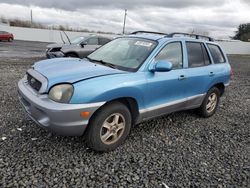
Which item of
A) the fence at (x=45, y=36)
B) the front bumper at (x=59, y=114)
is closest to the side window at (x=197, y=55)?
the front bumper at (x=59, y=114)

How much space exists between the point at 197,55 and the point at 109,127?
100 inches

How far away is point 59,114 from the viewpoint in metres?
3.05

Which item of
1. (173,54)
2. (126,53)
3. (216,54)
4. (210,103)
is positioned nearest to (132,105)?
(126,53)

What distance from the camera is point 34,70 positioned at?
386 centimetres

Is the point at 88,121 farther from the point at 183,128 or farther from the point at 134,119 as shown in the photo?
the point at 183,128

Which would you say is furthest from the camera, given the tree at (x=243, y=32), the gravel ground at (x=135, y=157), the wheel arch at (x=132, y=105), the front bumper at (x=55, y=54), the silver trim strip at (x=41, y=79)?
the tree at (x=243, y=32)

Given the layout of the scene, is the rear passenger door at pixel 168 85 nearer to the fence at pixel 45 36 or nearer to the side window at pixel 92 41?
the side window at pixel 92 41

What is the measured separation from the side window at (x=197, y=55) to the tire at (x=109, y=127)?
72.6 inches

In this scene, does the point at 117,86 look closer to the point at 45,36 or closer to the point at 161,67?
the point at 161,67

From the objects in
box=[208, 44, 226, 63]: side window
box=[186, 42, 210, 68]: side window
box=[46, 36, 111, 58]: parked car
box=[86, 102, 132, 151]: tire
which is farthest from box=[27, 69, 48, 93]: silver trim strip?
box=[46, 36, 111, 58]: parked car

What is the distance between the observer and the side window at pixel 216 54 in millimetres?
5492

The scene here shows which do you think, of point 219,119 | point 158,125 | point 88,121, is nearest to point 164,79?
point 158,125

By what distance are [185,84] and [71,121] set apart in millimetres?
2308

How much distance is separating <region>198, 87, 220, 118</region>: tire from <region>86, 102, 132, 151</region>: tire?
89.4 inches
